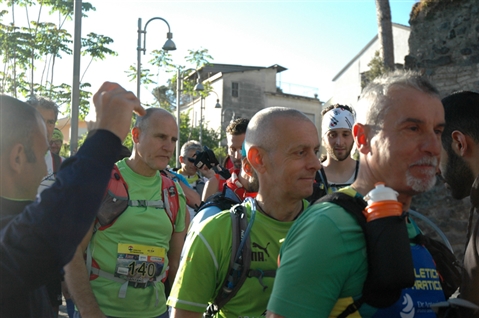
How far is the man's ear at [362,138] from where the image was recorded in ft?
7.58

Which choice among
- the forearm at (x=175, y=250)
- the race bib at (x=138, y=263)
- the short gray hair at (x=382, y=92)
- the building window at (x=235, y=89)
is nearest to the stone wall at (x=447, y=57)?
the forearm at (x=175, y=250)

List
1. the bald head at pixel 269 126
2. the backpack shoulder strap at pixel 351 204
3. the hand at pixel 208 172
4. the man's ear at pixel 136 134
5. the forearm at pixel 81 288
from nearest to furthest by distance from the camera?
the backpack shoulder strap at pixel 351 204 → the bald head at pixel 269 126 → the forearm at pixel 81 288 → the man's ear at pixel 136 134 → the hand at pixel 208 172

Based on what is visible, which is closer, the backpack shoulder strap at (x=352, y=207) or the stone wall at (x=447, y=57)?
the backpack shoulder strap at (x=352, y=207)

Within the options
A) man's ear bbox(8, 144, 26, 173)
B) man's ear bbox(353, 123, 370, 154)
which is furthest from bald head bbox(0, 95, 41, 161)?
man's ear bbox(353, 123, 370, 154)

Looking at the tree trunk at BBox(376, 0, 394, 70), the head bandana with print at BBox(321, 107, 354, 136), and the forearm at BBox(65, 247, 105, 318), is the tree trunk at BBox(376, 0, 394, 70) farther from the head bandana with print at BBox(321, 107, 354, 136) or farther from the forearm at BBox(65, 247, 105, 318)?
the forearm at BBox(65, 247, 105, 318)

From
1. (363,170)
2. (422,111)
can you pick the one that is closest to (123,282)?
(363,170)

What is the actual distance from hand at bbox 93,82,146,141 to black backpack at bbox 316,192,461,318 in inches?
29.7

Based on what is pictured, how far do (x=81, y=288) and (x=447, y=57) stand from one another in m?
8.63

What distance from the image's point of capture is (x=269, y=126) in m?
3.17

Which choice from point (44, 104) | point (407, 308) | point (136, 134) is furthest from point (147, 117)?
point (407, 308)

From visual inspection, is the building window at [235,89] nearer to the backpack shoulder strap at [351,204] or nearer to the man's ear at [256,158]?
the man's ear at [256,158]

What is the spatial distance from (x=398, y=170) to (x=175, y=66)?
25.0 m

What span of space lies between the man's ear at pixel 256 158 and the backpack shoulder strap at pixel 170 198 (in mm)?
1430

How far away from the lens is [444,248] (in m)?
2.35
